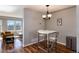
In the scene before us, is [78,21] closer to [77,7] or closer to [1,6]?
[77,7]

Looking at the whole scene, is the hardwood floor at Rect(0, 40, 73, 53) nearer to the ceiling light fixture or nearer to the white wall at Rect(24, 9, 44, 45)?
the white wall at Rect(24, 9, 44, 45)

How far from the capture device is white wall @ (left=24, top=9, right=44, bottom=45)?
1622 mm

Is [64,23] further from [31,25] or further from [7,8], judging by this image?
[7,8]

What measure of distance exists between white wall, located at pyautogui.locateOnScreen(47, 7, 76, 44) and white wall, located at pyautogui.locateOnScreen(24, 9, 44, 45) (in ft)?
0.72

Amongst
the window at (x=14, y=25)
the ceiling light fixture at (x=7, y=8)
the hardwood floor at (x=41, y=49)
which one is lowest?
the hardwood floor at (x=41, y=49)

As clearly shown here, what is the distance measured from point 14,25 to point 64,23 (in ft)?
3.27

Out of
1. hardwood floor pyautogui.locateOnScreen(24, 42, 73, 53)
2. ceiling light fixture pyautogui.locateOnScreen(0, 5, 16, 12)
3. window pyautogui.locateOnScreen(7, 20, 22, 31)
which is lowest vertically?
hardwood floor pyautogui.locateOnScreen(24, 42, 73, 53)

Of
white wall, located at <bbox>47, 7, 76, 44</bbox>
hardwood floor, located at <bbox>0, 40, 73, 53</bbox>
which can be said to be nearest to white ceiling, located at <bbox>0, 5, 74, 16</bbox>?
white wall, located at <bbox>47, 7, 76, 44</bbox>

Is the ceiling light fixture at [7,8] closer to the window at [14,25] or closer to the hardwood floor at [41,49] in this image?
the window at [14,25]

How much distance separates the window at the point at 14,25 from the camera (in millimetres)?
1550

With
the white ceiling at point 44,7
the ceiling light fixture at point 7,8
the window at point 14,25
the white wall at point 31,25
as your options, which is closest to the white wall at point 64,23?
the white ceiling at point 44,7

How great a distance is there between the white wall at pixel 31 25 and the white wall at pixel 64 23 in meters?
0.22
